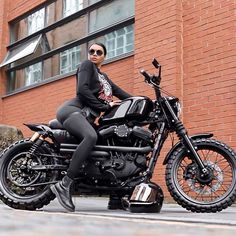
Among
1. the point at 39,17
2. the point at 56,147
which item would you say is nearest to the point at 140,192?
the point at 56,147

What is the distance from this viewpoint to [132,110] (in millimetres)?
3752

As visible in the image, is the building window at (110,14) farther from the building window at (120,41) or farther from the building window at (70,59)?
the building window at (70,59)

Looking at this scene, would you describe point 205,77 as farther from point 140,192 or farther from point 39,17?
point 39,17

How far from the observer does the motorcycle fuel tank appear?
3.76 m

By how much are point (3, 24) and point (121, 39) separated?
4.59m

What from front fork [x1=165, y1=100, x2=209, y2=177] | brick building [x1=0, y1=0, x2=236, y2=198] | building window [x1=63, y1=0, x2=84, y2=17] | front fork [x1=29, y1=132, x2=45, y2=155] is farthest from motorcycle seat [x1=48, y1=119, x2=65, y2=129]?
building window [x1=63, y1=0, x2=84, y2=17]

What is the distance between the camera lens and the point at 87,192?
3.91m

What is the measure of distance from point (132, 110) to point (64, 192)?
869 millimetres

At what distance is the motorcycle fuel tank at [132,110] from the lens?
376 cm

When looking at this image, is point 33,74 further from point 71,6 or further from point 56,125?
point 56,125

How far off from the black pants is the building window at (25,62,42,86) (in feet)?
20.6

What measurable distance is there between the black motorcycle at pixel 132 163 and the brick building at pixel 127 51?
6.77 feet

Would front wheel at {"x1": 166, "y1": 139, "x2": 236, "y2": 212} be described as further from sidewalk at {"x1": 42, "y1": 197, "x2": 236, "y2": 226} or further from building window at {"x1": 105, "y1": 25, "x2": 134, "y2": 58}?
→ building window at {"x1": 105, "y1": 25, "x2": 134, "y2": 58}

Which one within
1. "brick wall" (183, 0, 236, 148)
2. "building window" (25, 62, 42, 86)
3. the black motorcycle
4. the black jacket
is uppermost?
"building window" (25, 62, 42, 86)
